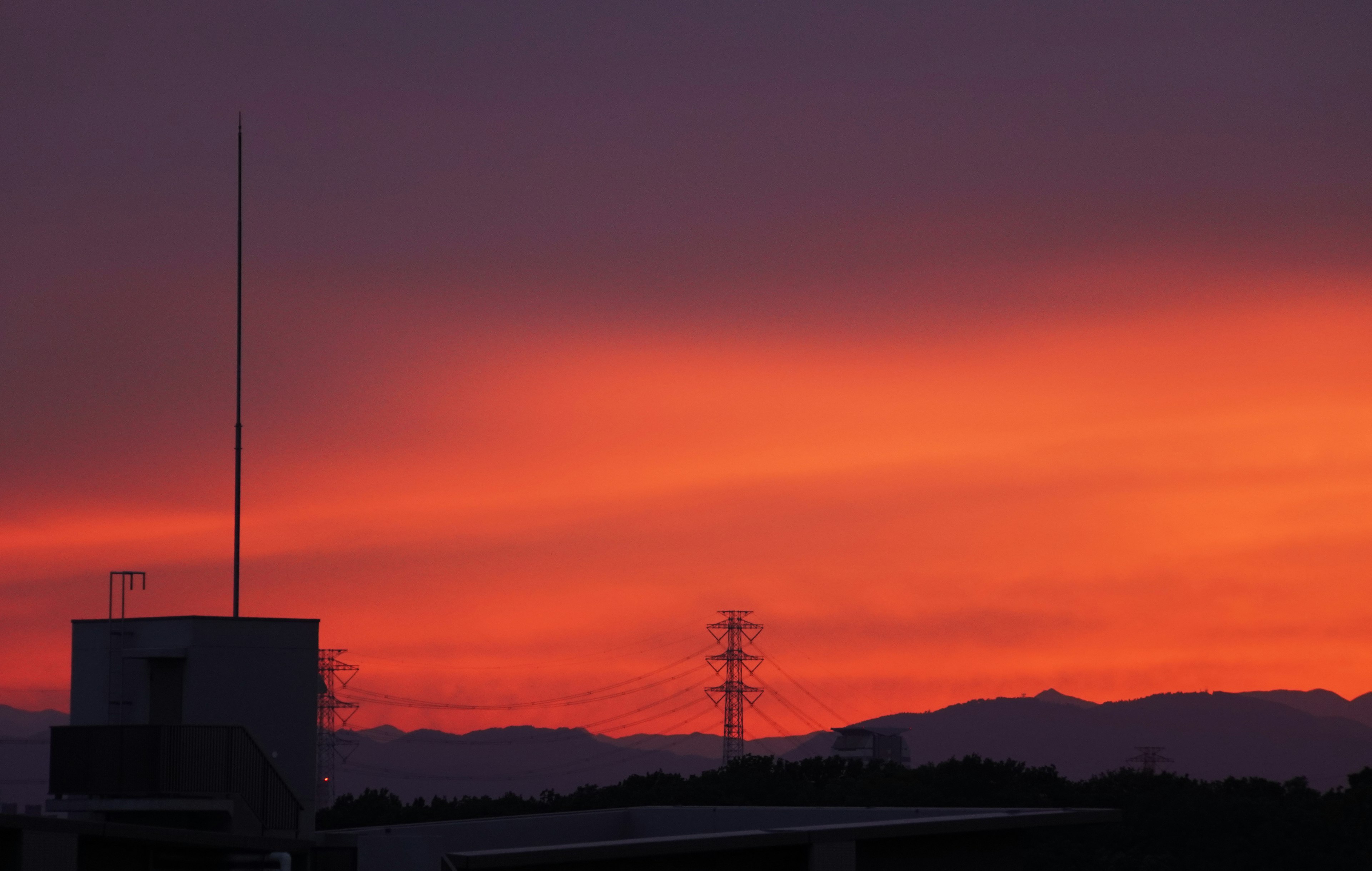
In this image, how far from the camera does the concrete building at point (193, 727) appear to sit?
29.8 meters

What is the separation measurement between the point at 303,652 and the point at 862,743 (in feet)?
544

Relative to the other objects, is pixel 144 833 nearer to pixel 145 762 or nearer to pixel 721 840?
pixel 145 762

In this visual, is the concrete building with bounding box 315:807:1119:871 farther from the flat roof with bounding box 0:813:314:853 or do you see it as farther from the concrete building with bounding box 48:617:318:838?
the flat roof with bounding box 0:813:314:853

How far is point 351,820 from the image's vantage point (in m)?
107

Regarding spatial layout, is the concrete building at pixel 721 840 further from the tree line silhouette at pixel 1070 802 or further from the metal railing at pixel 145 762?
the tree line silhouette at pixel 1070 802

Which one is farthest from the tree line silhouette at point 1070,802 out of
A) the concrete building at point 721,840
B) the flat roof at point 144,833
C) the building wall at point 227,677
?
the flat roof at point 144,833

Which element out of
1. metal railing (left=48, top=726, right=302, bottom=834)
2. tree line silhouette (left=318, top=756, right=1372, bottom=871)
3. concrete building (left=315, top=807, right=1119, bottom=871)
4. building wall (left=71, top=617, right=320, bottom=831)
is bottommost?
tree line silhouette (left=318, top=756, right=1372, bottom=871)

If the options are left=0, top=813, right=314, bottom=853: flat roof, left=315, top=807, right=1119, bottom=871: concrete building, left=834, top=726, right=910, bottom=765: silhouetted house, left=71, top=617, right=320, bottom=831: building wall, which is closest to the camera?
left=0, top=813, right=314, bottom=853: flat roof

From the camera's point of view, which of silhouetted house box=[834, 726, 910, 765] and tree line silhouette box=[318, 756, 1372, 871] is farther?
silhouetted house box=[834, 726, 910, 765]

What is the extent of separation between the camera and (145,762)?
97.6ft

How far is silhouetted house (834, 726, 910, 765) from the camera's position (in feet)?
618

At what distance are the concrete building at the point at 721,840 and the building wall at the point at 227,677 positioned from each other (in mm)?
2267

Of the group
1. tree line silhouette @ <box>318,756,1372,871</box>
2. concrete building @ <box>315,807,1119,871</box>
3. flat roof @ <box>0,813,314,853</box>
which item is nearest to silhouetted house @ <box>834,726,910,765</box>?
tree line silhouette @ <box>318,756,1372,871</box>

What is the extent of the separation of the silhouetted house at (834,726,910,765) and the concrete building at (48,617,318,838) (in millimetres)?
158617
